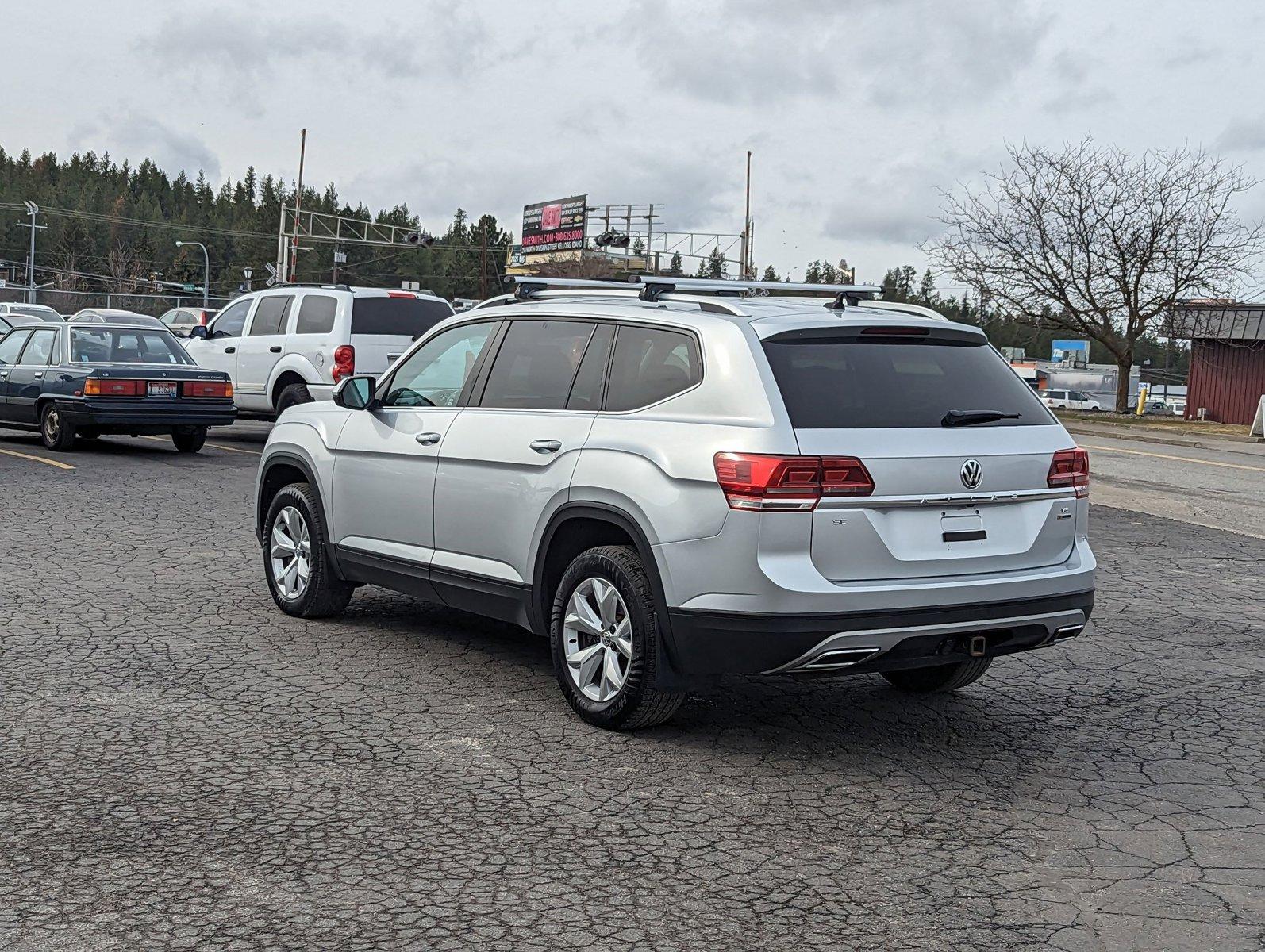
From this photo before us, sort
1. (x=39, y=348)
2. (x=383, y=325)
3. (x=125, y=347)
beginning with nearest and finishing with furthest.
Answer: (x=125, y=347), (x=39, y=348), (x=383, y=325)

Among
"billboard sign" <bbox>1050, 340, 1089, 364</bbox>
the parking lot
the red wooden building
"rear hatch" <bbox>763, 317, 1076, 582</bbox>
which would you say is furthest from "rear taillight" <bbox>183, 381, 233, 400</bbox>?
"billboard sign" <bbox>1050, 340, 1089, 364</bbox>

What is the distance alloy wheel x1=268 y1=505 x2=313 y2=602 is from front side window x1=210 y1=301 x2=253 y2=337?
1199 cm

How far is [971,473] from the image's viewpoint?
216 inches

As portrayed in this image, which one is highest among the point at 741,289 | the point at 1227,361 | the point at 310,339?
the point at 1227,361

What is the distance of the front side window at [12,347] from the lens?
57.9 feet

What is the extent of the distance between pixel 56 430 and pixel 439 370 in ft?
36.8

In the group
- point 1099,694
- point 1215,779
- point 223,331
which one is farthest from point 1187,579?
point 223,331

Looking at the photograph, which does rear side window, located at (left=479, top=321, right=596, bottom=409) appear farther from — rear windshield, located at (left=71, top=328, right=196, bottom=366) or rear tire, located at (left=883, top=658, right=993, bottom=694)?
rear windshield, located at (left=71, top=328, right=196, bottom=366)

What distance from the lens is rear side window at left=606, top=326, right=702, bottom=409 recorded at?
573 centimetres

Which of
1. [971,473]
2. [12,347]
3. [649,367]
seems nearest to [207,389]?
[12,347]

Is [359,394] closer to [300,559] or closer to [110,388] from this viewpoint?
[300,559]

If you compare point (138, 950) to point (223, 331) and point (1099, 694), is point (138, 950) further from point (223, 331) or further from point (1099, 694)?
point (223, 331)

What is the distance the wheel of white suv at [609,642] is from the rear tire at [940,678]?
1.40 m

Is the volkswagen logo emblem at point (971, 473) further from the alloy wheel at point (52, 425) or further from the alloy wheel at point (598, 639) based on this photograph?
the alloy wheel at point (52, 425)
